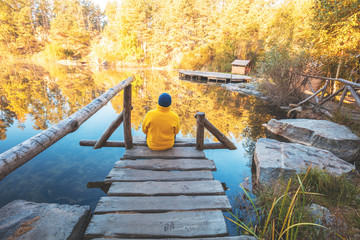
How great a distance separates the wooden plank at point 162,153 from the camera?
12.6 feet

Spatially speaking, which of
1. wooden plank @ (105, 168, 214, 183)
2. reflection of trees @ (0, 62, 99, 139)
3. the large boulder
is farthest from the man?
reflection of trees @ (0, 62, 99, 139)

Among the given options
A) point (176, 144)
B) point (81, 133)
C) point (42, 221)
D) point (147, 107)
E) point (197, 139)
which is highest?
point (197, 139)

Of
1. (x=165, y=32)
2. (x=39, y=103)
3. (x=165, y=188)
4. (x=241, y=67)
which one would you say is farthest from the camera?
(x=165, y=32)

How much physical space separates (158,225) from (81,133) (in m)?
6.45

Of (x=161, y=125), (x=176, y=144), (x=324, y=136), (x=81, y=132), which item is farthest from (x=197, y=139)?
(x=81, y=132)

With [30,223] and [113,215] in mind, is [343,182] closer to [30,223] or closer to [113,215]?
[113,215]

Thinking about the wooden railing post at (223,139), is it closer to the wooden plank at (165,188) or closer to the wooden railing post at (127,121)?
the wooden plank at (165,188)

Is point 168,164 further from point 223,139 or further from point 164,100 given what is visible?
point 223,139

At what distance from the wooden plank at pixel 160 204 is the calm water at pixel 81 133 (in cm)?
152

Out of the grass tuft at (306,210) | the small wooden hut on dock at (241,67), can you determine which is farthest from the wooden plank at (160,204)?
the small wooden hut on dock at (241,67)

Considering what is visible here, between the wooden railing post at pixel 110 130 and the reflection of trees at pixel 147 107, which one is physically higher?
the wooden railing post at pixel 110 130

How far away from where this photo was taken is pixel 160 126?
3.71 m

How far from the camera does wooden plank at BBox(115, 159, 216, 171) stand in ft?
11.3

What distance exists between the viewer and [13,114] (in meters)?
9.30
